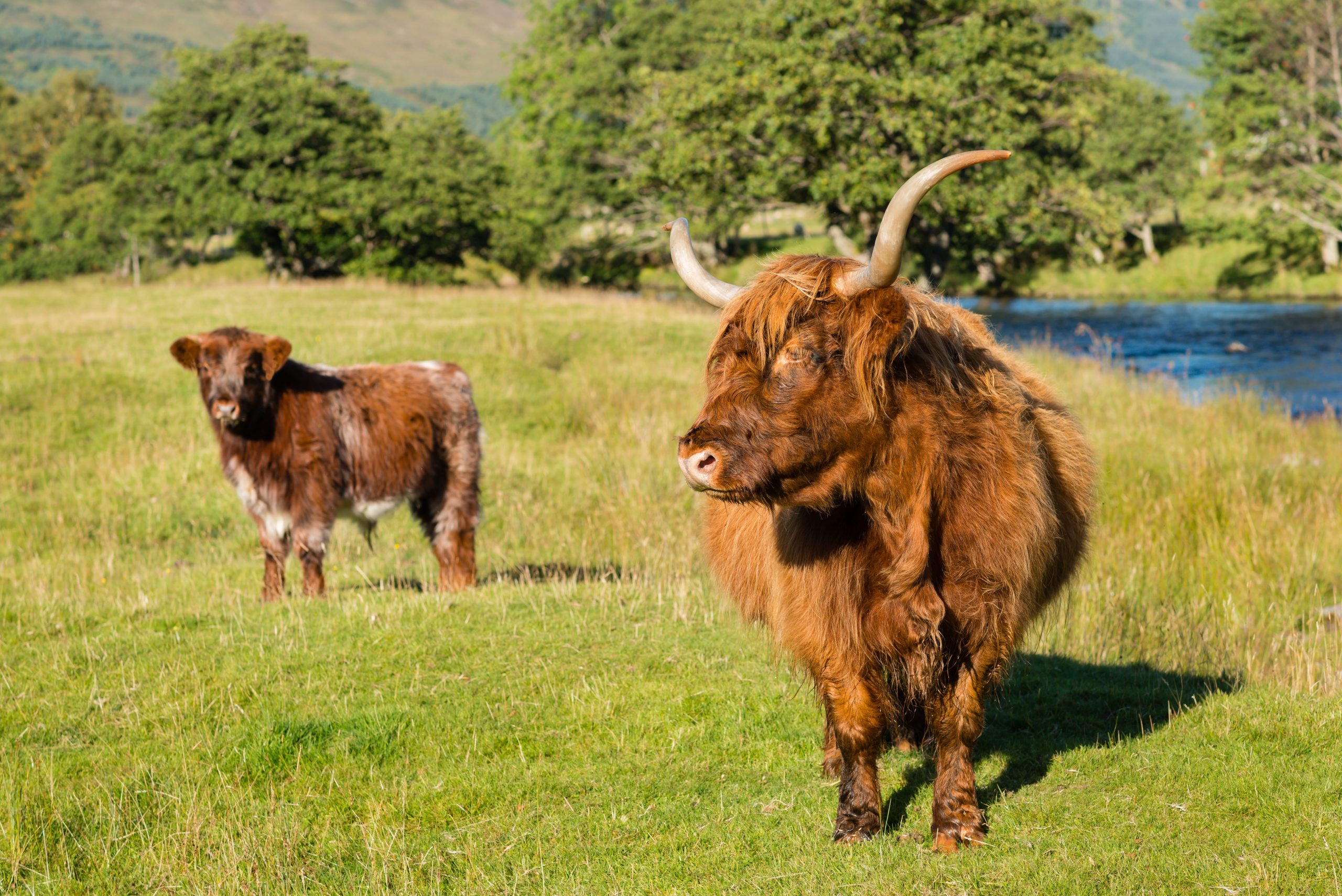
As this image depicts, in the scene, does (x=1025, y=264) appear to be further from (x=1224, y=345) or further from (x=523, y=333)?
Result: (x=523, y=333)

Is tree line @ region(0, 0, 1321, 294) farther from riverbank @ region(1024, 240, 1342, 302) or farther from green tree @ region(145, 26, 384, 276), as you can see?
riverbank @ region(1024, 240, 1342, 302)

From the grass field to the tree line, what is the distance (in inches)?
546

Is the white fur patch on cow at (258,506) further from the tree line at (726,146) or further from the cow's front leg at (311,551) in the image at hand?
the tree line at (726,146)

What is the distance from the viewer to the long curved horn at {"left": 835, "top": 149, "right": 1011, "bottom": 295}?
137 inches

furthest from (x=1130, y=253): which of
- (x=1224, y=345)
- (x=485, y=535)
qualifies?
(x=485, y=535)

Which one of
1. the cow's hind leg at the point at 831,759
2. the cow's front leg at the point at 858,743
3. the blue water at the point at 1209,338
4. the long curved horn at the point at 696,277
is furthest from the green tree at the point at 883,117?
the cow's front leg at the point at 858,743

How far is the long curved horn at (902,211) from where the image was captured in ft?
11.4

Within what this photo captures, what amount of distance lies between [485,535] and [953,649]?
7839 millimetres

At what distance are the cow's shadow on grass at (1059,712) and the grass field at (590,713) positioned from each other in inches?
1.0

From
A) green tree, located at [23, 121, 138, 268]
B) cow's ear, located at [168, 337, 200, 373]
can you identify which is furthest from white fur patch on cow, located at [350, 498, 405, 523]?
green tree, located at [23, 121, 138, 268]

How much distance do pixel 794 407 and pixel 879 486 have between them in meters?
0.45

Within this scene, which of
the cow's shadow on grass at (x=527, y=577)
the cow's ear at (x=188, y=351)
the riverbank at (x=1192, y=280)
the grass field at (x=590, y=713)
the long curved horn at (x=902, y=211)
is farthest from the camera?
the riverbank at (x=1192, y=280)

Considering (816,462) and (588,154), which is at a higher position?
(588,154)

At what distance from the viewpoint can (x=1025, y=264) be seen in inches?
1711
